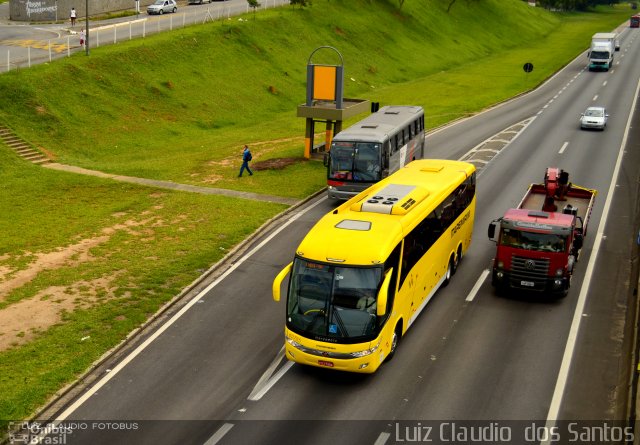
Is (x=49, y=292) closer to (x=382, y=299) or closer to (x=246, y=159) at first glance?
(x=382, y=299)

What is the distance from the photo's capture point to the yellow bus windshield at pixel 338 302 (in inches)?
778

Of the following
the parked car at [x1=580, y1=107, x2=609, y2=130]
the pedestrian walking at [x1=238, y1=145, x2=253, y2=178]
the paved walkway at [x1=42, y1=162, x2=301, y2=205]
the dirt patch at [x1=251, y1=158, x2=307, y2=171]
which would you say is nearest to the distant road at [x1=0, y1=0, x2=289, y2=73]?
the paved walkway at [x1=42, y1=162, x2=301, y2=205]

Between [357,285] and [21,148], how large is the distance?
33.5m

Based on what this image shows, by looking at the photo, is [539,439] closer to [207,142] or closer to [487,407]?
[487,407]

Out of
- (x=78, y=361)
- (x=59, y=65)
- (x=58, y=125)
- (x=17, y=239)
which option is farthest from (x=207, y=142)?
(x=78, y=361)

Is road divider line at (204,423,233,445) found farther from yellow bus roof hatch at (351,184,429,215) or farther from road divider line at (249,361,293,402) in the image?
yellow bus roof hatch at (351,184,429,215)

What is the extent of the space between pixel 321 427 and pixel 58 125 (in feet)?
128

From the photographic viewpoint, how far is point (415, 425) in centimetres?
1850

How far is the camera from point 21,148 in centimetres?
4647

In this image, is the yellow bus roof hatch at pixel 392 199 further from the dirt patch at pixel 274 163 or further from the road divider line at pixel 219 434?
the dirt patch at pixel 274 163

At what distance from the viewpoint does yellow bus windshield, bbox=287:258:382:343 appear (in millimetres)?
19750

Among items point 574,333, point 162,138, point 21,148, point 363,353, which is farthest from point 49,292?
point 162,138

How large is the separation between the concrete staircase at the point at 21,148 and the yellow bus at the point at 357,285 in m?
28.4

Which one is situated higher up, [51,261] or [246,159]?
[246,159]
